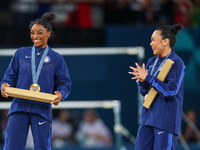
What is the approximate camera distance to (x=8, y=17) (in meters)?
8.62

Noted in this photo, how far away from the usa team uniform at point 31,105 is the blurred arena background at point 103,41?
4157mm

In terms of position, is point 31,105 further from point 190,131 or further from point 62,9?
point 190,131

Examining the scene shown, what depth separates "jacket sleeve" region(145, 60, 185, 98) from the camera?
13.1 feet

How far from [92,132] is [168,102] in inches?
157

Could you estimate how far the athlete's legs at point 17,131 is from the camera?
393 cm

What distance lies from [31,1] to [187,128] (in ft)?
15.9

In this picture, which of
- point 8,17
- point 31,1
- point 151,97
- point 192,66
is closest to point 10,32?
point 8,17

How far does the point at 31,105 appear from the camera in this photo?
13.2ft

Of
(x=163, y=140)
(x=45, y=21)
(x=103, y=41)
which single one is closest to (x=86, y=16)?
(x=103, y=41)

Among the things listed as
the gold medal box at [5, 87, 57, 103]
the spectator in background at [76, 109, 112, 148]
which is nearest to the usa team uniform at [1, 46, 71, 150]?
the gold medal box at [5, 87, 57, 103]

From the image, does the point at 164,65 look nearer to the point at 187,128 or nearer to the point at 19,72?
the point at 19,72

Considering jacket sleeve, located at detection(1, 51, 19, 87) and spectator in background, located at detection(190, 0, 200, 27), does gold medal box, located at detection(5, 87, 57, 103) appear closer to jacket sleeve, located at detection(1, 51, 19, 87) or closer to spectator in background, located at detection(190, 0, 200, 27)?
jacket sleeve, located at detection(1, 51, 19, 87)

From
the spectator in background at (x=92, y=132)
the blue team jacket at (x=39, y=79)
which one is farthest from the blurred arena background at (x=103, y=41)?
the blue team jacket at (x=39, y=79)

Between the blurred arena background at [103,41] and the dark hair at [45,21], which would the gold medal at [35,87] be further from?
the blurred arena background at [103,41]
